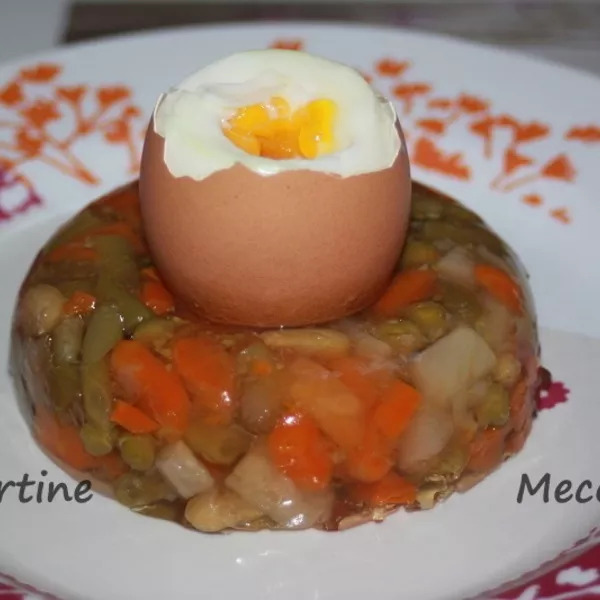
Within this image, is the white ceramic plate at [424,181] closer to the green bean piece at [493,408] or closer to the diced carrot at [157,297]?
the green bean piece at [493,408]

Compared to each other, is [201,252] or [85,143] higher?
[201,252]

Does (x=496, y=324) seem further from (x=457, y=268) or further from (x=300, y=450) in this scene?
(x=300, y=450)

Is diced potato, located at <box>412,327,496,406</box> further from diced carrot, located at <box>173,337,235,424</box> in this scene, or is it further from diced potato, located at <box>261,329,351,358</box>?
diced carrot, located at <box>173,337,235,424</box>

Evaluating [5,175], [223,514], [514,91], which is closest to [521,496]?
[223,514]

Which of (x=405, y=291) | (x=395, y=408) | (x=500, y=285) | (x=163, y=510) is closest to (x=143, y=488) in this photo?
(x=163, y=510)

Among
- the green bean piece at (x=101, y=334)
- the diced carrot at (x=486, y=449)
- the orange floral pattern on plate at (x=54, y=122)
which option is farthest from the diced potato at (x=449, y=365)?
the orange floral pattern on plate at (x=54, y=122)

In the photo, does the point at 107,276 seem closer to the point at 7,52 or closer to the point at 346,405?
the point at 346,405
